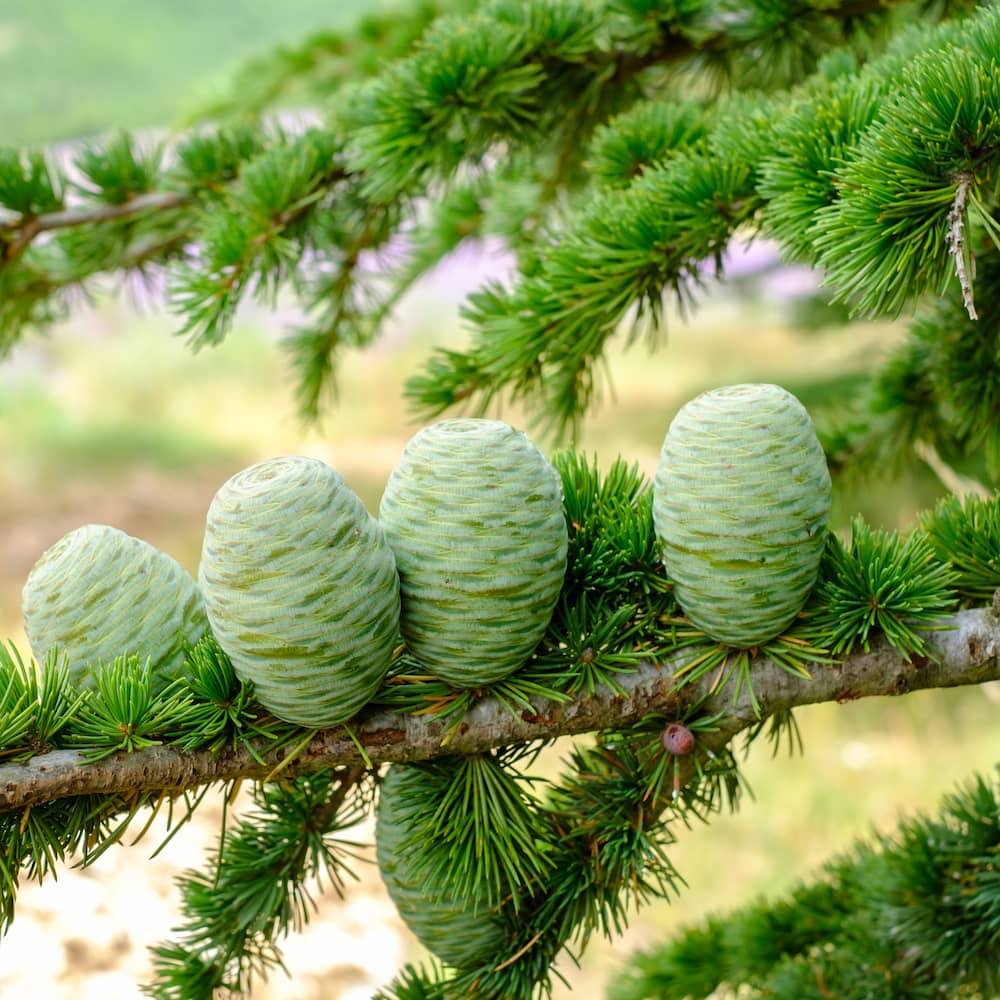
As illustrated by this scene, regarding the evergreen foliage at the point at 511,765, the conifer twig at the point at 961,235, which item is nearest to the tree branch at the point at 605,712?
the evergreen foliage at the point at 511,765

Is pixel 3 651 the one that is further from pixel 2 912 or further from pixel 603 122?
pixel 603 122

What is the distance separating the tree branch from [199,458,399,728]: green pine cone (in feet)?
0.10

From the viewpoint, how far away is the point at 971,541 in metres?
0.41

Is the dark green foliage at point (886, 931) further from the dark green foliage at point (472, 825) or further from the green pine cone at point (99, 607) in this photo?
the green pine cone at point (99, 607)

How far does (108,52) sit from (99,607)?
12.7 feet

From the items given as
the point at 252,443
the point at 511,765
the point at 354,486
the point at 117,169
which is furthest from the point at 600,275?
the point at 252,443

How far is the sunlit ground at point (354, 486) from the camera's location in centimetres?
134

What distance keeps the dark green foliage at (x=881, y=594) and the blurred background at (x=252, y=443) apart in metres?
0.25

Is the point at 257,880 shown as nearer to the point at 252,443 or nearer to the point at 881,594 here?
the point at 881,594

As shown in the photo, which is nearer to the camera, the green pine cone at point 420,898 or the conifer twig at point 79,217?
the green pine cone at point 420,898

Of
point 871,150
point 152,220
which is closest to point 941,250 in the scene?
point 871,150

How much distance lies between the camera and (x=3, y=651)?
1.16 feet

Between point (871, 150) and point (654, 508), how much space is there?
0.48 ft

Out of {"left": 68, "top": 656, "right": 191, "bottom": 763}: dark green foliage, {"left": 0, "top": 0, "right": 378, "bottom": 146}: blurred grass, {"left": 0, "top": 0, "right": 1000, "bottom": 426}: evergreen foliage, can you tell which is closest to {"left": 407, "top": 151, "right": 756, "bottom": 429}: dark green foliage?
{"left": 0, "top": 0, "right": 1000, "bottom": 426}: evergreen foliage
